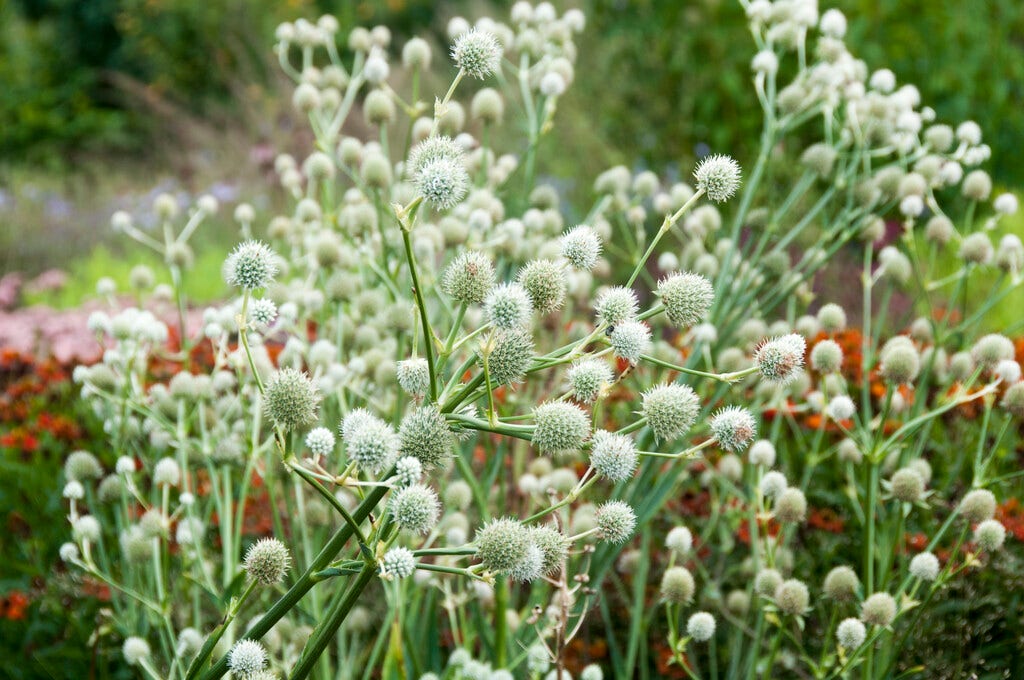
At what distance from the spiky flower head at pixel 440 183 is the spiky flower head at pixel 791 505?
129 centimetres

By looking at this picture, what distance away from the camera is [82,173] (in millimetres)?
12508

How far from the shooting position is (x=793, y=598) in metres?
2.25

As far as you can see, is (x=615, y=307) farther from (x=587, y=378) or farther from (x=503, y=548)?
(x=503, y=548)

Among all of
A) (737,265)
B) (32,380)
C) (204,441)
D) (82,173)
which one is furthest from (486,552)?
(82,173)

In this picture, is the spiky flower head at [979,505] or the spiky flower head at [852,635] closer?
the spiky flower head at [852,635]

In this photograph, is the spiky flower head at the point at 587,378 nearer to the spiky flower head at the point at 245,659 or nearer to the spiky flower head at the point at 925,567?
the spiky flower head at the point at 245,659

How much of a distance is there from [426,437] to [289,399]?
8.1 inches

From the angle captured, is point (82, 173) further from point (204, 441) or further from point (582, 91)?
point (204, 441)

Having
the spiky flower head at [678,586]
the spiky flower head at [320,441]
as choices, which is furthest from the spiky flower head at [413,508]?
the spiky flower head at [678,586]

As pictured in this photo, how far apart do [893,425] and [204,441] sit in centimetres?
228

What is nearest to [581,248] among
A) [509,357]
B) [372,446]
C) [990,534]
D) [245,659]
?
[509,357]

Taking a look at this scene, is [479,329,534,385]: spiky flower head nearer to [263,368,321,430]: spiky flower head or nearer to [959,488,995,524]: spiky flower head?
[263,368,321,430]: spiky flower head

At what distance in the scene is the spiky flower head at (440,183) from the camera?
134cm

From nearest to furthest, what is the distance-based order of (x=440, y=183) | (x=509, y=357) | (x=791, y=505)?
(x=440, y=183) → (x=509, y=357) → (x=791, y=505)
